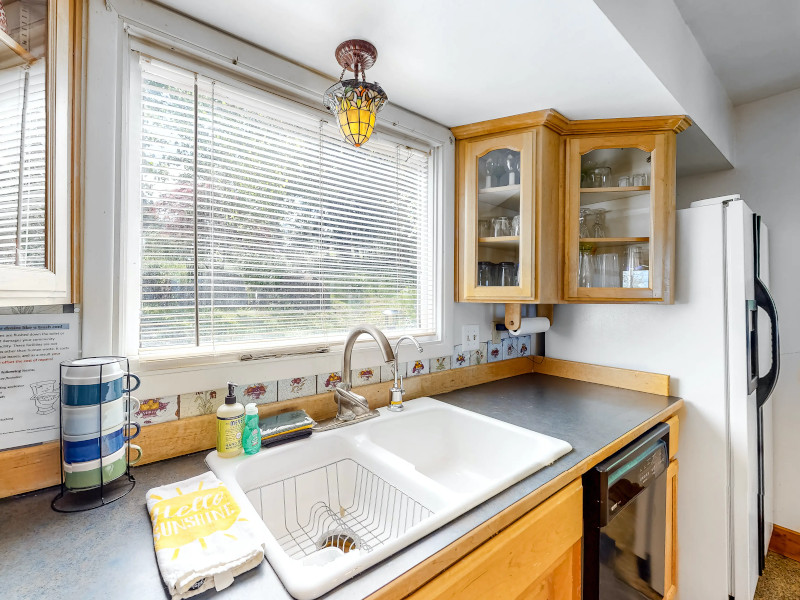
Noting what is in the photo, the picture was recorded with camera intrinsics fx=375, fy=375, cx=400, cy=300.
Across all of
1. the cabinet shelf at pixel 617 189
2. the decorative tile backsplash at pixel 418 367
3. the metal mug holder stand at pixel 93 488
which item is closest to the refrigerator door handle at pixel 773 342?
the cabinet shelf at pixel 617 189

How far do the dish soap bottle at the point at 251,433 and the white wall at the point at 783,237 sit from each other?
2.45m

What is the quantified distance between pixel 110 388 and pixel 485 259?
134cm

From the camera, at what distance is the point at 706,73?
1656 mm

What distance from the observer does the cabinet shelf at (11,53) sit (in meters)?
0.61

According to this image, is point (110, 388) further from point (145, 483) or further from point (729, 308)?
point (729, 308)

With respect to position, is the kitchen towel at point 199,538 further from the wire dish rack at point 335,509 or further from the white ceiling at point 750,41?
the white ceiling at point 750,41

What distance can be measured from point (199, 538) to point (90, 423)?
14.5 inches

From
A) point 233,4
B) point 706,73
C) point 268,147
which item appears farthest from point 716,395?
point 233,4

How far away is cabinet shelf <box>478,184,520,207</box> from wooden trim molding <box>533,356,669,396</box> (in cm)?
91

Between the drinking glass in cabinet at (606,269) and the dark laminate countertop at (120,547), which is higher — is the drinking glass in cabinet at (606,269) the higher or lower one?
the higher one

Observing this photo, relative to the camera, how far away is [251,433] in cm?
97

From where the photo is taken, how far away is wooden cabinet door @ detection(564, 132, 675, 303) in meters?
1.50

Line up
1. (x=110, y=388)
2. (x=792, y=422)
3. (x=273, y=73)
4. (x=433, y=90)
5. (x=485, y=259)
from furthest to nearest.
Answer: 1. (x=792, y=422)
2. (x=485, y=259)
3. (x=433, y=90)
4. (x=273, y=73)
5. (x=110, y=388)

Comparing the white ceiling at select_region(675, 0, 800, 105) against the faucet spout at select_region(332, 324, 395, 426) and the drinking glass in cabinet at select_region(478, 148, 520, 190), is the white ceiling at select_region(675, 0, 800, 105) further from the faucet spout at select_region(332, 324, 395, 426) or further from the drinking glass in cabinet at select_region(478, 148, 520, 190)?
the faucet spout at select_region(332, 324, 395, 426)
